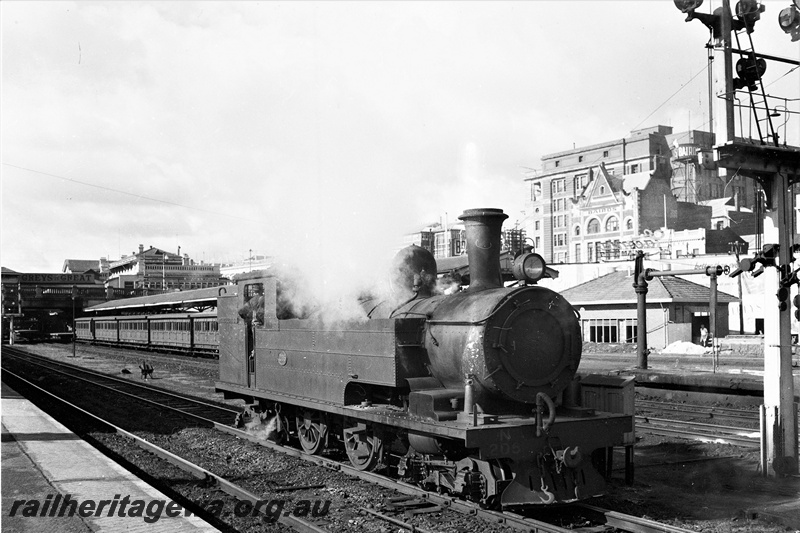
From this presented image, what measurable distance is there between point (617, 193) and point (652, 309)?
1177 inches

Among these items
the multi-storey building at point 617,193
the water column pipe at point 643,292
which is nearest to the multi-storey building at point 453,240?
the water column pipe at point 643,292

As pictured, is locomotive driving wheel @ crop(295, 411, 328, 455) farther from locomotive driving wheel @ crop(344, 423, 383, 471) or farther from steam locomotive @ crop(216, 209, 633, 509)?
locomotive driving wheel @ crop(344, 423, 383, 471)

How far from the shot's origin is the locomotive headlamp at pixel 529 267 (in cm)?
809

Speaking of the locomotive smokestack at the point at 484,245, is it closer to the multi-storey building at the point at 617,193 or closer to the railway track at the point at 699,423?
the railway track at the point at 699,423

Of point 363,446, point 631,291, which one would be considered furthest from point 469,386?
point 631,291

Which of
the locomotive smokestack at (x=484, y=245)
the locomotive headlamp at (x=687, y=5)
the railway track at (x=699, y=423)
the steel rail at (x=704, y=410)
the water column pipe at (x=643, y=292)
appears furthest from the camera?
the water column pipe at (x=643, y=292)

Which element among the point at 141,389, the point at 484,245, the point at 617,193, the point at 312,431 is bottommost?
the point at 141,389

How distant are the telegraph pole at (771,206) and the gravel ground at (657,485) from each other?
2.27ft

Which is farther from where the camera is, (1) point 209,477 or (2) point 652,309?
(2) point 652,309

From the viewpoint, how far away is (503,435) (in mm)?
7105

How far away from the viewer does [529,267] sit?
8.12 metres

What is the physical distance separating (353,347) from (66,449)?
523cm

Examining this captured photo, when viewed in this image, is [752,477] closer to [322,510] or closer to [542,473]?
[542,473]

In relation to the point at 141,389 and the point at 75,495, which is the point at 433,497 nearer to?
the point at 75,495
